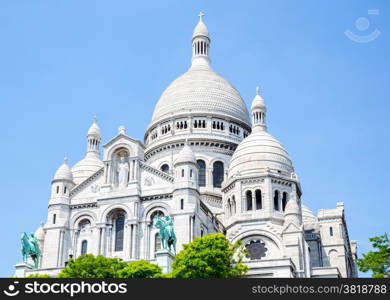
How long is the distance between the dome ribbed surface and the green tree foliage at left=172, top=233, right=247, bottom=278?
21549 millimetres

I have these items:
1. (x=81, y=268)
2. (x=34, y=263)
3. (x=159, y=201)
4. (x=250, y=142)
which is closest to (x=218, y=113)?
(x=250, y=142)

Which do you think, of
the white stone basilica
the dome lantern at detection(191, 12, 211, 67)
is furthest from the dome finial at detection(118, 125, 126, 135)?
the dome lantern at detection(191, 12, 211, 67)

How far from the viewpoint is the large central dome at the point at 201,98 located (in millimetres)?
99625

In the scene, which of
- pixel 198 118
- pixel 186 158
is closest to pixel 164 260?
pixel 186 158

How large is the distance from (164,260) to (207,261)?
24.2ft

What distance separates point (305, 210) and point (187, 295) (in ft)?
209

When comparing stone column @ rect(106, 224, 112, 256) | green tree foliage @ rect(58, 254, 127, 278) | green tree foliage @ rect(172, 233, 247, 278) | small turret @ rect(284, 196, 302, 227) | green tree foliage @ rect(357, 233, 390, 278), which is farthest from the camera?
small turret @ rect(284, 196, 302, 227)

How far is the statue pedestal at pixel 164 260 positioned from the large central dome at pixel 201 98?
34.8m

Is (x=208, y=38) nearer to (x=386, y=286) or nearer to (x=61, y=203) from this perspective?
(x=61, y=203)

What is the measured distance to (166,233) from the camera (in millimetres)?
67625

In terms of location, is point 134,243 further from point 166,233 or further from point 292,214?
point 292,214

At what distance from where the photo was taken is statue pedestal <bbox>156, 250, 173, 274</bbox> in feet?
216

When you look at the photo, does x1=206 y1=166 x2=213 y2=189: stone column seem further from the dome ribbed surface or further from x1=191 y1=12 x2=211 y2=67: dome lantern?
x1=191 y1=12 x2=211 y2=67: dome lantern

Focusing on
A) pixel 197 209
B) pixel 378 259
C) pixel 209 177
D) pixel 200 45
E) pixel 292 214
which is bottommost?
pixel 378 259
